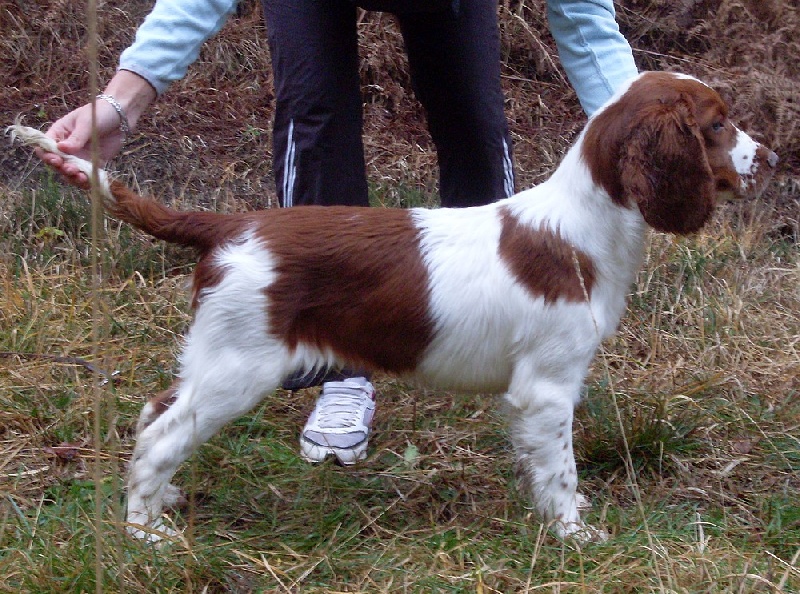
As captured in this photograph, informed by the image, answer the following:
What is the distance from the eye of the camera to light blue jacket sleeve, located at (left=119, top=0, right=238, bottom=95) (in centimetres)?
279

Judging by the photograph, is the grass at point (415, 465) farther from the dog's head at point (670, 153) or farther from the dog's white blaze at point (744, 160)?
the dog's white blaze at point (744, 160)

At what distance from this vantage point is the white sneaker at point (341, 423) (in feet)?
10.6

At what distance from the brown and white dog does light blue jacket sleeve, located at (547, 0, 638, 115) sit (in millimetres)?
413


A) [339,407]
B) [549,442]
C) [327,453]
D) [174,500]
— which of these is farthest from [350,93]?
[174,500]

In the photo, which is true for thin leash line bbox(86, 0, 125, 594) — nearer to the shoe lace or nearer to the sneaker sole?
the sneaker sole

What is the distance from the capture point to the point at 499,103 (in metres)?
3.40

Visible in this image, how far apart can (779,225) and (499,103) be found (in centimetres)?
273

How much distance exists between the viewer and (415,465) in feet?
10.7

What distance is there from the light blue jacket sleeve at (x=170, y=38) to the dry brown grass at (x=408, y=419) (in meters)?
0.72

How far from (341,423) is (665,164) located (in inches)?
53.6

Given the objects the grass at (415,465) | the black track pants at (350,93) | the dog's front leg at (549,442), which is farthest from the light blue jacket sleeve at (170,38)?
the dog's front leg at (549,442)

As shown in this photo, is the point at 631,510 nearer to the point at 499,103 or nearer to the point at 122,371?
the point at 499,103

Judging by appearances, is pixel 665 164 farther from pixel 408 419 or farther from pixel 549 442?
pixel 408 419

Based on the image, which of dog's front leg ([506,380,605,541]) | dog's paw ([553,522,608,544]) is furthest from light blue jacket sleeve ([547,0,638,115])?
dog's paw ([553,522,608,544])
